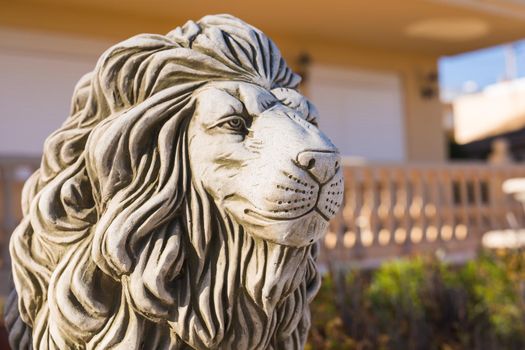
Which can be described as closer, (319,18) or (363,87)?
(319,18)

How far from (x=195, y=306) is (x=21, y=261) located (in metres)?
0.41

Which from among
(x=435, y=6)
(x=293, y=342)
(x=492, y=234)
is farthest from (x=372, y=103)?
(x=293, y=342)

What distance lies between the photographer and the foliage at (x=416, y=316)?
3.56 m

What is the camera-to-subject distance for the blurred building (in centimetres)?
708

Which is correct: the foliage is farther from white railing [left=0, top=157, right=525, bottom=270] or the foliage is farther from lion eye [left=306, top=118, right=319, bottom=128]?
lion eye [left=306, top=118, right=319, bottom=128]

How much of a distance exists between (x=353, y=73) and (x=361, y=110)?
55cm

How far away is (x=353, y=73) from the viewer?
9914 millimetres

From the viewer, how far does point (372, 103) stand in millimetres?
10109

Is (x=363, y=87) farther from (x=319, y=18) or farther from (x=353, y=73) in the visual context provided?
(x=319, y=18)

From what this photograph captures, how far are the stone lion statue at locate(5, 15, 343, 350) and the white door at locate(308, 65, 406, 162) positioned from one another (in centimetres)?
807

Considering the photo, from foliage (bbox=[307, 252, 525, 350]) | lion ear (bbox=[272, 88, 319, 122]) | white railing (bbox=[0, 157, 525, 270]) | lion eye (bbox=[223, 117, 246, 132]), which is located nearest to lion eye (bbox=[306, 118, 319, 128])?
lion ear (bbox=[272, 88, 319, 122])

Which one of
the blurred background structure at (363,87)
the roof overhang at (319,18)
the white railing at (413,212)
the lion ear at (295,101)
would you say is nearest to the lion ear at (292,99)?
the lion ear at (295,101)

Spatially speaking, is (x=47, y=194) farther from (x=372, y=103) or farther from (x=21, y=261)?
(x=372, y=103)

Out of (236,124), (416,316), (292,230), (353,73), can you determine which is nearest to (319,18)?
(353,73)
